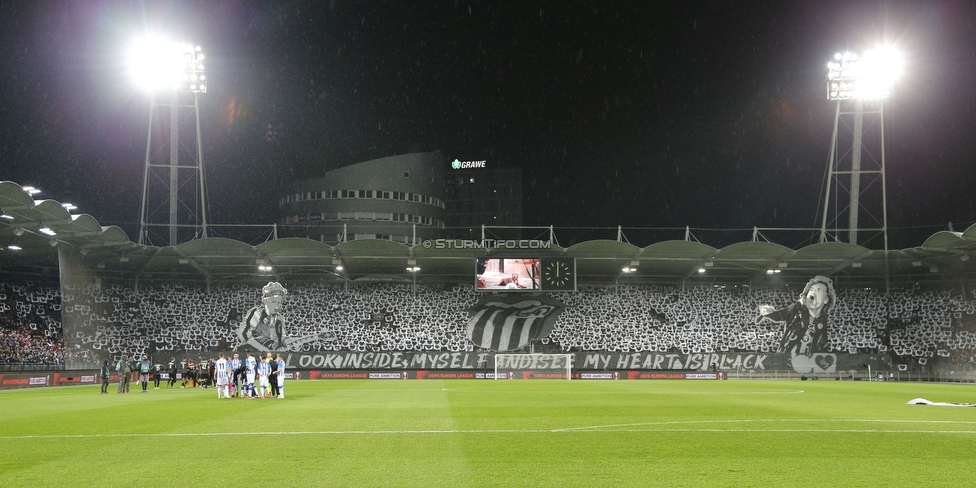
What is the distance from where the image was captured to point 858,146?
154ft

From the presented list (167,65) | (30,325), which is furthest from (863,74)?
(30,325)

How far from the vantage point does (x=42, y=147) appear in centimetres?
3559

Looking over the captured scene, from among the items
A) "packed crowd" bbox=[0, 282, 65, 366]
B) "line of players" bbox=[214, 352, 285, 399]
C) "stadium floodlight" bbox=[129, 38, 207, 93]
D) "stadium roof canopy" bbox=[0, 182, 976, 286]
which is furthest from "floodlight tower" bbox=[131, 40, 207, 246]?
"line of players" bbox=[214, 352, 285, 399]

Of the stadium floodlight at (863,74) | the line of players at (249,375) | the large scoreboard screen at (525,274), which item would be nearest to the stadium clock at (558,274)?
the large scoreboard screen at (525,274)

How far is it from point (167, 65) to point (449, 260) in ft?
68.5

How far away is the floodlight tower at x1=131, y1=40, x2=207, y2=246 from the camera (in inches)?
1684

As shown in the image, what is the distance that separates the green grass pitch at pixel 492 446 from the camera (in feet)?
29.5

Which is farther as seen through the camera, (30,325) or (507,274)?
(507,274)

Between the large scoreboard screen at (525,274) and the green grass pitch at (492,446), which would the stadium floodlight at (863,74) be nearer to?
the large scoreboard screen at (525,274)

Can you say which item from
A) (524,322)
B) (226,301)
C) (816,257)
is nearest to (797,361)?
(816,257)

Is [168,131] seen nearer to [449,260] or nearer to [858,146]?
[449,260]

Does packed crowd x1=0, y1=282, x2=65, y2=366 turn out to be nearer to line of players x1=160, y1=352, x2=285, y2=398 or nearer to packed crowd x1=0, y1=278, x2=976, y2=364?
packed crowd x1=0, y1=278, x2=976, y2=364

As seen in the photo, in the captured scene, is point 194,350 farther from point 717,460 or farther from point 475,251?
point 717,460

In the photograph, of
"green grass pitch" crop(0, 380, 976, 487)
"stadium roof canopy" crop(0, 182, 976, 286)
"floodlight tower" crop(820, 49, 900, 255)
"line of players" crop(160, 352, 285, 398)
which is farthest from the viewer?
"floodlight tower" crop(820, 49, 900, 255)
